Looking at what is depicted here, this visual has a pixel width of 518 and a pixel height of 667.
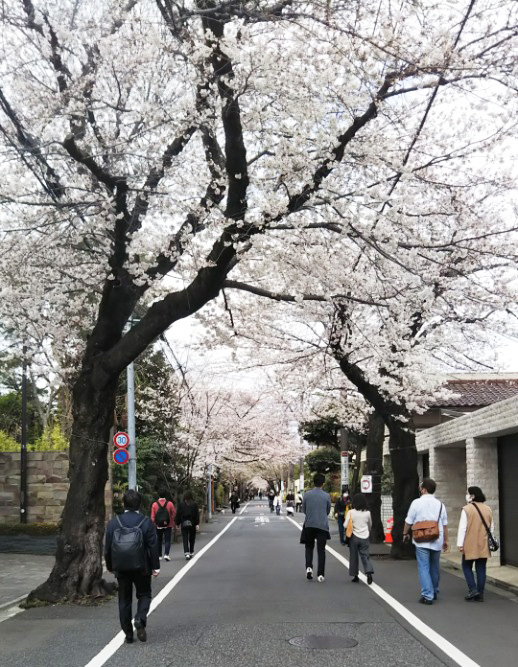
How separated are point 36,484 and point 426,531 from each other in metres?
13.8

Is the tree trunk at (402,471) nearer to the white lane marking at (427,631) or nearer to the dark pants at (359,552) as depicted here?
the dark pants at (359,552)

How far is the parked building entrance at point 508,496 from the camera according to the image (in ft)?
52.0

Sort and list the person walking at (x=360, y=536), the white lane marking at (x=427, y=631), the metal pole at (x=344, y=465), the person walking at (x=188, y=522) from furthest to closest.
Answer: the metal pole at (x=344, y=465) < the person walking at (x=188, y=522) < the person walking at (x=360, y=536) < the white lane marking at (x=427, y=631)

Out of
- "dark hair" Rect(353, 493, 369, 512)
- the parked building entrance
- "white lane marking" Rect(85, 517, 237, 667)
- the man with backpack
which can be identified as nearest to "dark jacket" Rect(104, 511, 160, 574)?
the man with backpack

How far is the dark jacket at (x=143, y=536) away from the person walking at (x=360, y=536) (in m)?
5.51

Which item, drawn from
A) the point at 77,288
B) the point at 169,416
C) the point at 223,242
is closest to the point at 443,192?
the point at 223,242

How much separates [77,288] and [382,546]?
12.6m

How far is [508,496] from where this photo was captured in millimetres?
16453

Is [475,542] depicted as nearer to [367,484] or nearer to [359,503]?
[359,503]

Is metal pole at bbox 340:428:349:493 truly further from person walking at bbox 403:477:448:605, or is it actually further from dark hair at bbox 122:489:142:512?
dark hair at bbox 122:489:142:512

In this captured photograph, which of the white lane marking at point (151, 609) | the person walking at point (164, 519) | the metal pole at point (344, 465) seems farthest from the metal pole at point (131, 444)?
the metal pole at point (344, 465)

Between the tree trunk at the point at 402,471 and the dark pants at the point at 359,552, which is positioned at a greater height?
the tree trunk at the point at 402,471

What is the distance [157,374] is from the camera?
111 feet

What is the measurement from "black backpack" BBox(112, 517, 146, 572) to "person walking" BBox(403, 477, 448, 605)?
440 centimetres
